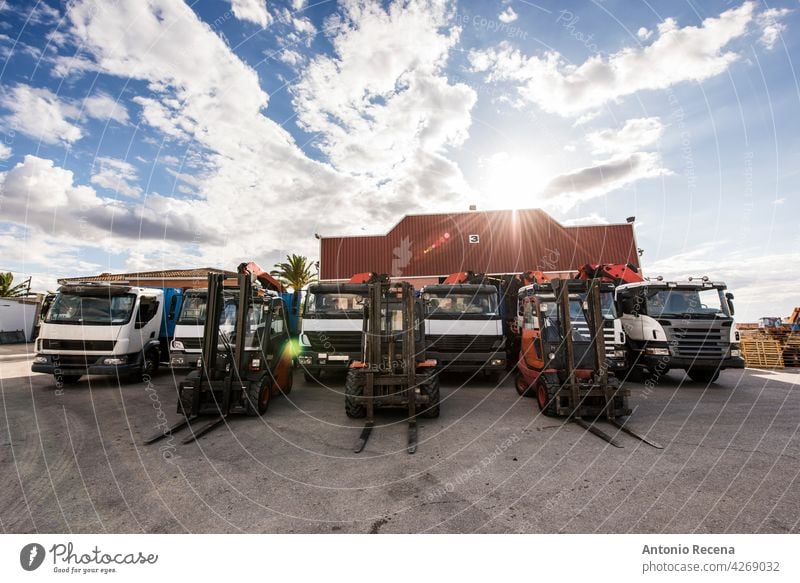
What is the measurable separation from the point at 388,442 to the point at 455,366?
4.67m

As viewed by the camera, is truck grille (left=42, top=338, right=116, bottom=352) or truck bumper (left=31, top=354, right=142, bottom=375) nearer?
truck bumper (left=31, top=354, right=142, bottom=375)

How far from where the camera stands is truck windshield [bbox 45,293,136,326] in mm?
10117

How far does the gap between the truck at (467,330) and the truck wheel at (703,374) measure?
5928mm

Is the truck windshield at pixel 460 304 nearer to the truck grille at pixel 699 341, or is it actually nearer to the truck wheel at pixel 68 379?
the truck grille at pixel 699 341

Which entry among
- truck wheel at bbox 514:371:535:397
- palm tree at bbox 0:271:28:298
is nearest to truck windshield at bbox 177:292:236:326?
truck wheel at bbox 514:371:535:397

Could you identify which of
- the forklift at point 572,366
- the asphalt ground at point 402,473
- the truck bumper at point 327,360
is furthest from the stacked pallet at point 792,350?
the truck bumper at point 327,360

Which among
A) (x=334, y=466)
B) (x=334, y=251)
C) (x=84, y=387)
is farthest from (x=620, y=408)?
(x=334, y=251)

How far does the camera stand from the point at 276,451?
17.5ft

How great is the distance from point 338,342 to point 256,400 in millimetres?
3153

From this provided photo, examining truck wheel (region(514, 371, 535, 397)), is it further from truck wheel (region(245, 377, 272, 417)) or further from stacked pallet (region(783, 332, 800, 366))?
stacked pallet (region(783, 332, 800, 366))

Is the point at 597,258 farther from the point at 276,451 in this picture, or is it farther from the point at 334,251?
the point at 276,451

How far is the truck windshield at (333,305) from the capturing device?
33.5ft

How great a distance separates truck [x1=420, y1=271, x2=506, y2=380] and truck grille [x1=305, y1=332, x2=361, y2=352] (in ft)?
6.65

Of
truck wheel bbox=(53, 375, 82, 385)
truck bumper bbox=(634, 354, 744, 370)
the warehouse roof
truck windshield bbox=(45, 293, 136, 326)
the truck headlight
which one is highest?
the warehouse roof
